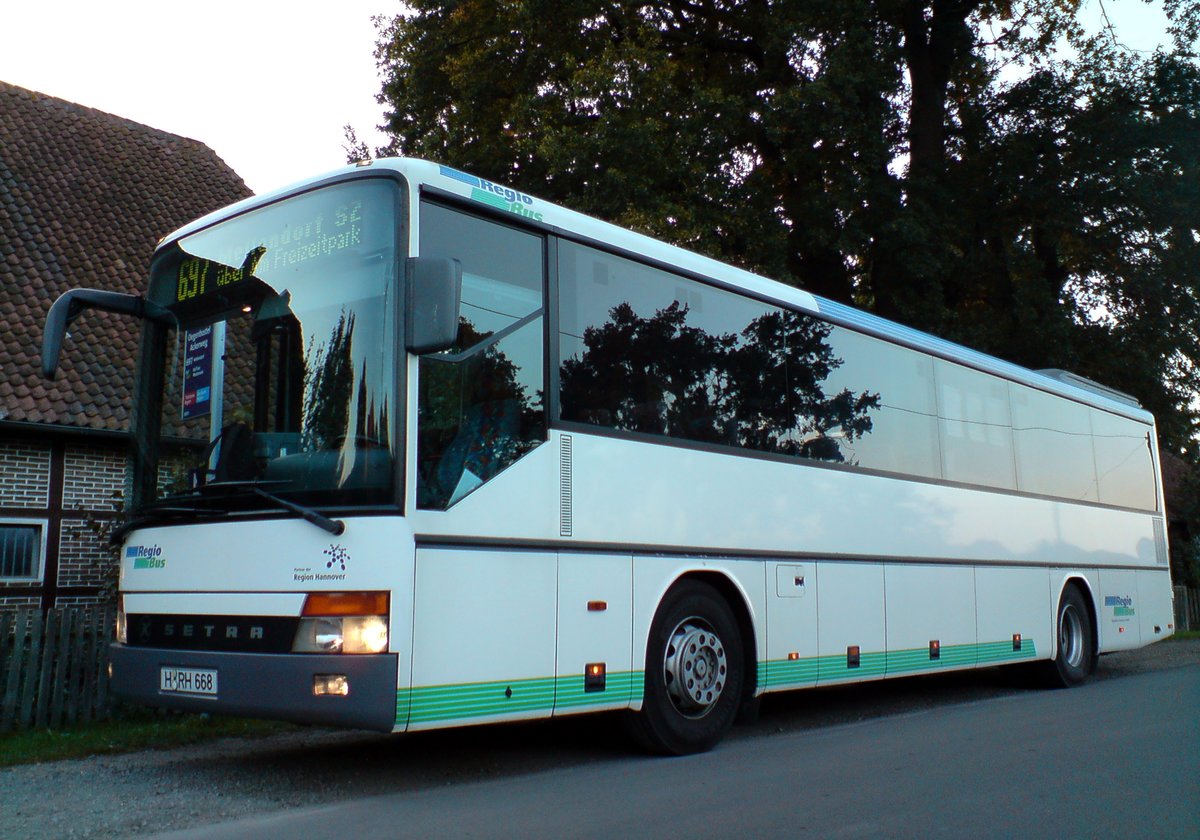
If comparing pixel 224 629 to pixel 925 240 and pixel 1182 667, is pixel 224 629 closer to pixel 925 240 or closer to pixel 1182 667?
pixel 1182 667

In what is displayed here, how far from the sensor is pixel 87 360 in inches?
568

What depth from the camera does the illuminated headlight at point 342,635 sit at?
6008 mm

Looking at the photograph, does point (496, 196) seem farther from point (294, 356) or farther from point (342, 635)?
point (342, 635)

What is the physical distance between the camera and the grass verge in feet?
27.0

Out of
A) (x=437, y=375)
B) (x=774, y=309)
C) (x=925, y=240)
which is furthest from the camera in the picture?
(x=925, y=240)

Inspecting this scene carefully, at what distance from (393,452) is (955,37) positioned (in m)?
19.7

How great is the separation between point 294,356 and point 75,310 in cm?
168

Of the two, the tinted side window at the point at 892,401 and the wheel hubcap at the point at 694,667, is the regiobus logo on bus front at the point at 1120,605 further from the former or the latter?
the wheel hubcap at the point at 694,667

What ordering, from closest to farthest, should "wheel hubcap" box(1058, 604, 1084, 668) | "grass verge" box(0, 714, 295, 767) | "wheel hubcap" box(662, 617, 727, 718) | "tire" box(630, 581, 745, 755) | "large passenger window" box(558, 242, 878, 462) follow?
"large passenger window" box(558, 242, 878, 462) → "tire" box(630, 581, 745, 755) → "wheel hubcap" box(662, 617, 727, 718) → "grass verge" box(0, 714, 295, 767) → "wheel hubcap" box(1058, 604, 1084, 668)

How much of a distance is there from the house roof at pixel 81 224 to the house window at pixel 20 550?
128 centimetres

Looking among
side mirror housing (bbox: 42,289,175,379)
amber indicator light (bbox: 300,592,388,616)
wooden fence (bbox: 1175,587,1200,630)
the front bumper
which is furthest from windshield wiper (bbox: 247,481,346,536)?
wooden fence (bbox: 1175,587,1200,630)

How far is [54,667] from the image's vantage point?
9.91 meters

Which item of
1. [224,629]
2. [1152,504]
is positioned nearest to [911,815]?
[224,629]

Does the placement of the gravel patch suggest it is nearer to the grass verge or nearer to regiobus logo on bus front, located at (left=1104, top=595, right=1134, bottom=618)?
the grass verge
